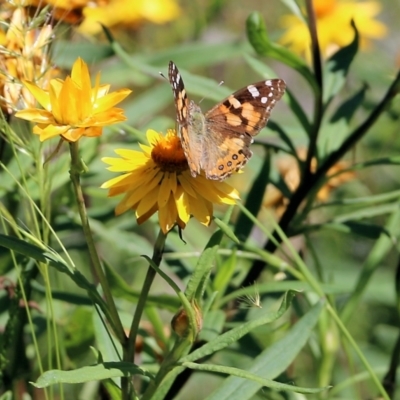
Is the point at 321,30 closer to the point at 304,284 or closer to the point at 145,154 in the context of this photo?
the point at 304,284

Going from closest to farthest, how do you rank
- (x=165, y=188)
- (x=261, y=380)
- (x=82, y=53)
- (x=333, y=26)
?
(x=261, y=380) → (x=165, y=188) → (x=82, y=53) → (x=333, y=26)

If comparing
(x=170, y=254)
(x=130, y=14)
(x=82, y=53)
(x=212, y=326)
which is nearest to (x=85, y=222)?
(x=212, y=326)

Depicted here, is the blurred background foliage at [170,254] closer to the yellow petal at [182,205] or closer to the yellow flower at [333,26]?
the yellow petal at [182,205]

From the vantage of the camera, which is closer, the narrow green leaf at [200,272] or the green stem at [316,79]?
the narrow green leaf at [200,272]

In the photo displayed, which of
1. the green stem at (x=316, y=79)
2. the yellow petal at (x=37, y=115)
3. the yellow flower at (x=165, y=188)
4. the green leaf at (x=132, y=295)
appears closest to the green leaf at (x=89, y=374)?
the yellow flower at (x=165, y=188)

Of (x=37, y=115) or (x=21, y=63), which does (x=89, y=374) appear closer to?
(x=37, y=115)

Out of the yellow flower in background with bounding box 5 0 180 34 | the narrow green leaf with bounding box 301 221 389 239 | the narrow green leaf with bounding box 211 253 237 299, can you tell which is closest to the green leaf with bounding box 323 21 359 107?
the narrow green leaf with bounding box 301 221 389 239

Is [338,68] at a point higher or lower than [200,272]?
higher
